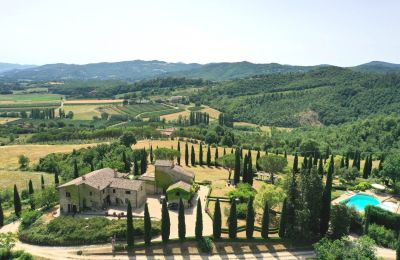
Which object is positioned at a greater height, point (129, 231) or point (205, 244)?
point (129, 231)

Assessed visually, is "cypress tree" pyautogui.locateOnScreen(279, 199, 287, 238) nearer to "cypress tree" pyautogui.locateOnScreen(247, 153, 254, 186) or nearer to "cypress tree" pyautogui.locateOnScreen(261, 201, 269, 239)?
"cypress tree" pyautogui.locateOnScreen(261, 201, 269, 239)

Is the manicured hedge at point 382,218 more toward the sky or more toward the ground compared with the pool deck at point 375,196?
more toward the sky

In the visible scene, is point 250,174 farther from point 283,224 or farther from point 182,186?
point 283,224

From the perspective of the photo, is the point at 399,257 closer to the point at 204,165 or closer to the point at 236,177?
the point at 236,177

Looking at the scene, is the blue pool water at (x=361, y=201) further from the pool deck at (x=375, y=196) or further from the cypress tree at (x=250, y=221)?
Answer: the cypress tree at (x=250, y=221)

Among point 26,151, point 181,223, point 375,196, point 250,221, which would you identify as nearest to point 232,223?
point 250,221

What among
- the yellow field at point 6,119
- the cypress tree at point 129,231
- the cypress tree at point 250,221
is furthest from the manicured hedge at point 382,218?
the yellow field at point 6,119
